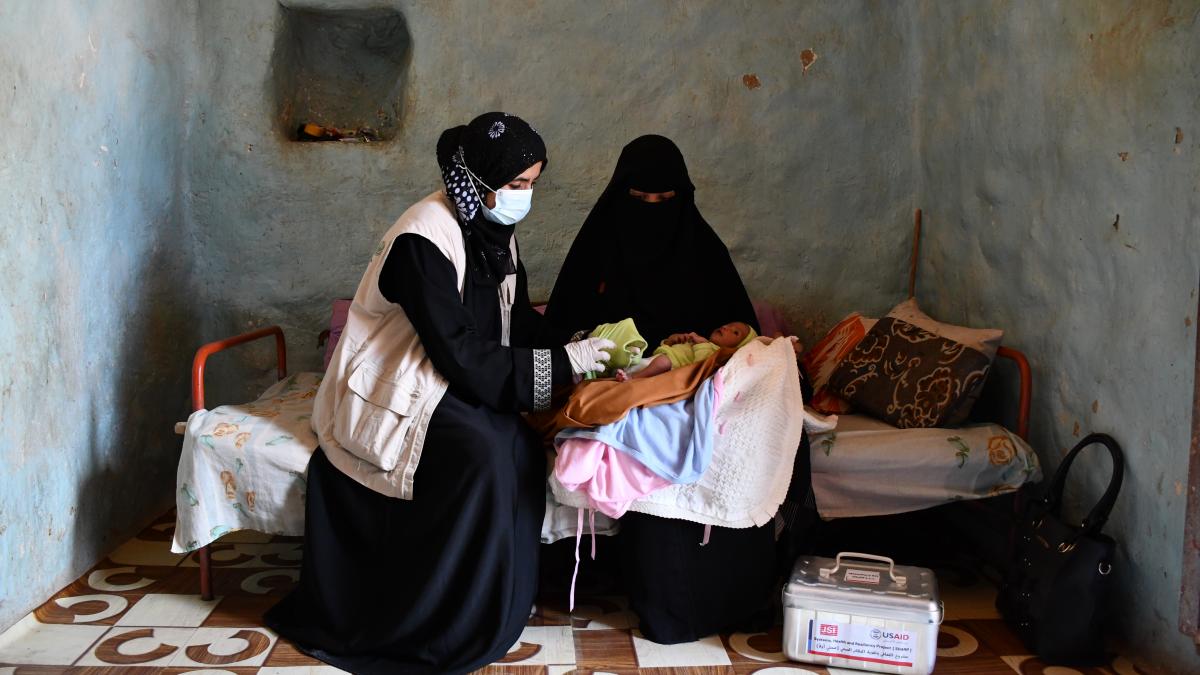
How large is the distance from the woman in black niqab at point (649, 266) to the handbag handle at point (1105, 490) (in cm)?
98

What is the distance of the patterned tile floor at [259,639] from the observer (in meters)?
2.35

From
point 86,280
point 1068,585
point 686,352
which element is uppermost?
point 86,280

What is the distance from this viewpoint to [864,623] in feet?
7.74

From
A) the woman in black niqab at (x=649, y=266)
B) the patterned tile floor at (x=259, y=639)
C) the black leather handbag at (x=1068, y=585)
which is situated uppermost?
the woman in black niqab at (x=649, y=266)

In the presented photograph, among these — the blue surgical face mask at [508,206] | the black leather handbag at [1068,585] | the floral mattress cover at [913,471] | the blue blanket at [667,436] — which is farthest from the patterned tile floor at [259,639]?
the blue surgical face mask at [508,206]

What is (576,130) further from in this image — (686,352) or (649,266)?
(686,352)

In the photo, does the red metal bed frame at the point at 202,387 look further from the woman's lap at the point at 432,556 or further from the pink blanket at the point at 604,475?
the pink blanket at the point at 604,475

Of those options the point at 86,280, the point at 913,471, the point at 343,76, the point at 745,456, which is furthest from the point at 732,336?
the point at 343,76

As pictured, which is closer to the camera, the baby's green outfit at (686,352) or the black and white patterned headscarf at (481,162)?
the black and white patterned headscarf at (481,162)

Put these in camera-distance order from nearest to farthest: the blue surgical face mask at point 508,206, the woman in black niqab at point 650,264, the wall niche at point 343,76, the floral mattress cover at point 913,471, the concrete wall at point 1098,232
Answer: the concrete wall at point 1098,232 → the blue surgical face mask at point 508,206 → the floral mattress cover at point 913,471 → the woman in black niqab at point 650,264 → the wall niche at point 343,76

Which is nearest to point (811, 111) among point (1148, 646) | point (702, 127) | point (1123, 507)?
point (702, 127)

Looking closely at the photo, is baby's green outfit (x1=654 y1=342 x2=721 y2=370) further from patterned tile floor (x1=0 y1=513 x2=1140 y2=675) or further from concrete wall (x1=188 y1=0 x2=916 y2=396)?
concrete wall (x1=188 y1=0 x2=916 y2=396)

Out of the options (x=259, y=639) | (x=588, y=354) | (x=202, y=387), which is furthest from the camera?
(x=202, y=387)

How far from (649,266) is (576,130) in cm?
85
